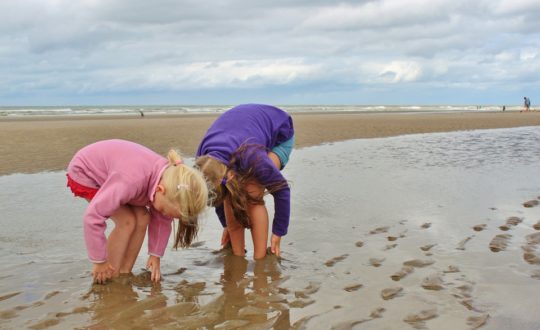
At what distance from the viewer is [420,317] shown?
119 inches

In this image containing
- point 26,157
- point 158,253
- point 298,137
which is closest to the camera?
point 158,253

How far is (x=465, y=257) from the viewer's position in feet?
13.7

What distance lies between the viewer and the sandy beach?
10.2 feet

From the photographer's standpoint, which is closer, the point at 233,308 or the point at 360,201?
the point at 233,308

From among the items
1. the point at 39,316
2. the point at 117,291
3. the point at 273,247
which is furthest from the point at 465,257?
→ the point at 39,316

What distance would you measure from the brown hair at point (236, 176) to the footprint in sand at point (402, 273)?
1024 millimetres

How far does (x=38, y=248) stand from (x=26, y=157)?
7198mm

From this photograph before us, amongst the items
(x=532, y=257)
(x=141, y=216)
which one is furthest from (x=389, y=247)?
(x=141, y=216)

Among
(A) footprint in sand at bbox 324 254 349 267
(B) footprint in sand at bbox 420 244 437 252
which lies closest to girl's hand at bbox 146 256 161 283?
(A) footprint in sand at bbox 324 254 349 267

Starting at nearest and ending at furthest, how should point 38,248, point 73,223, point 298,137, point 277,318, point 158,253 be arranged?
point 277,318 < point 158,253 < point 38,248 < point 73,223 < point 298,137

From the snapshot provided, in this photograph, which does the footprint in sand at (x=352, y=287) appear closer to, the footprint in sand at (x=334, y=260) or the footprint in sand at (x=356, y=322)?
the footprint in sand at (x=356, y=322)

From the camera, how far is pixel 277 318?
3.08m

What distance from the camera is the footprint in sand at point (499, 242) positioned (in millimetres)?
4383

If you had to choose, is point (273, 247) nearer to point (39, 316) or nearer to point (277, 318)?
point (277, 318)
